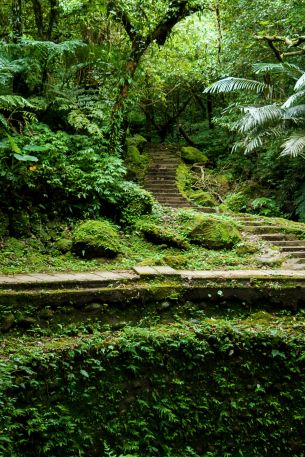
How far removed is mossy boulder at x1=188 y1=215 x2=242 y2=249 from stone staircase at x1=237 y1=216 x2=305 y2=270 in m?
0.88

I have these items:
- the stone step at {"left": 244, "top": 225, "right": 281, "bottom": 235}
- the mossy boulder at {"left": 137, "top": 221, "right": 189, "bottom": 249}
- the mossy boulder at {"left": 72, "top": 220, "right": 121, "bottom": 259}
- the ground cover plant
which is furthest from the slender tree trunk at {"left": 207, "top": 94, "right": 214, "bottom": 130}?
the mossy boulder at {"left": 72, "top": 220, "right": 121, "bottom": 259}

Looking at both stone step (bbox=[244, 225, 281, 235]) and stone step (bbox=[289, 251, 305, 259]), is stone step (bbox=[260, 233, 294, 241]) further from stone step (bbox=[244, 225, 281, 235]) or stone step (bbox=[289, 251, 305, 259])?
stone step (bbox=[289, 251, 305, 259])

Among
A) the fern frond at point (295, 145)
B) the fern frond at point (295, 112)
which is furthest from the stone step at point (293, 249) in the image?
the fern frond at point (295, 112)

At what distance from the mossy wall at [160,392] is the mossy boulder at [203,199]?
7.36m

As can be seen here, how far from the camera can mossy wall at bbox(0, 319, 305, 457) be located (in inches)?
141

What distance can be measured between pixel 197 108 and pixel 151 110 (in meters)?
2.69

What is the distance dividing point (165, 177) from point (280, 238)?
5978 mm

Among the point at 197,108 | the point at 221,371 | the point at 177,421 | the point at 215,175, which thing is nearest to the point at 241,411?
the point at 221,371

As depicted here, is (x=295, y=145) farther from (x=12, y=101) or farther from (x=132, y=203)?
(x=12, y=101)

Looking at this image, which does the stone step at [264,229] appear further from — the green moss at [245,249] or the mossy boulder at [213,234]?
the green moss at [245,249]

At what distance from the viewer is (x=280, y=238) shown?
8570mm

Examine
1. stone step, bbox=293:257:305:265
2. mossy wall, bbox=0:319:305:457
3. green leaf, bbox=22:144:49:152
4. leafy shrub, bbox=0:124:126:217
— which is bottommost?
mossy wall, bbox=0:319:305:457

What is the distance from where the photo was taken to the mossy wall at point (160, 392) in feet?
11.8

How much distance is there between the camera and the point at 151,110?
704 inches
